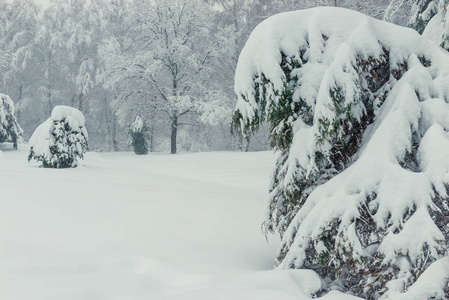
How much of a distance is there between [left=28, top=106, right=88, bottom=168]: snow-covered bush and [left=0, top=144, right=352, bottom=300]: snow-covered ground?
3.70 meters

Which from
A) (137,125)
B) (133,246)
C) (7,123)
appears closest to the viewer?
(133,246)

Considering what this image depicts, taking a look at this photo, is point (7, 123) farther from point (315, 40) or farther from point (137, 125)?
point (315, 40)

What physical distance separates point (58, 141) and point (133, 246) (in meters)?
7.97

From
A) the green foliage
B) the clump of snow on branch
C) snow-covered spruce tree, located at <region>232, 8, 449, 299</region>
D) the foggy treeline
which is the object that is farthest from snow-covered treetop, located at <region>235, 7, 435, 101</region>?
the foggy treeline

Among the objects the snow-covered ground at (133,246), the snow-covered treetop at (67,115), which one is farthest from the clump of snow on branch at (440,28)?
the snow-covered treetop at (67,115)

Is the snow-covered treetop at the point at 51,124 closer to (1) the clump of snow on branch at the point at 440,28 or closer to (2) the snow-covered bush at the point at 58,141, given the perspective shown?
(2) the snow-covered bush at the point at 58,141

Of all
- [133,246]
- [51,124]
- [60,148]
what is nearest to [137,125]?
[51,124]

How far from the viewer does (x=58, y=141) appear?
10.8 meters

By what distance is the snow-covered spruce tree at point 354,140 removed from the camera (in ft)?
8.43

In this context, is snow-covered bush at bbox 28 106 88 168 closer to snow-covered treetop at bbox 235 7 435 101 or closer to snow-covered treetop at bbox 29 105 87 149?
snow-covered treetop at bbox 29 105 87 149

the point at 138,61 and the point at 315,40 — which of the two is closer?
the point at 315,40

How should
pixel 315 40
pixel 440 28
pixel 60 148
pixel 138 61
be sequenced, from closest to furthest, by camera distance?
pixel 315 40 → pixel 440 28 → pixel 60 148 → pixel 138 61

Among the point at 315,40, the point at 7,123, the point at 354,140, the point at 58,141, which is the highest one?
the point at 315,40

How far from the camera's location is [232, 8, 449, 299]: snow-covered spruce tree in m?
2.57
